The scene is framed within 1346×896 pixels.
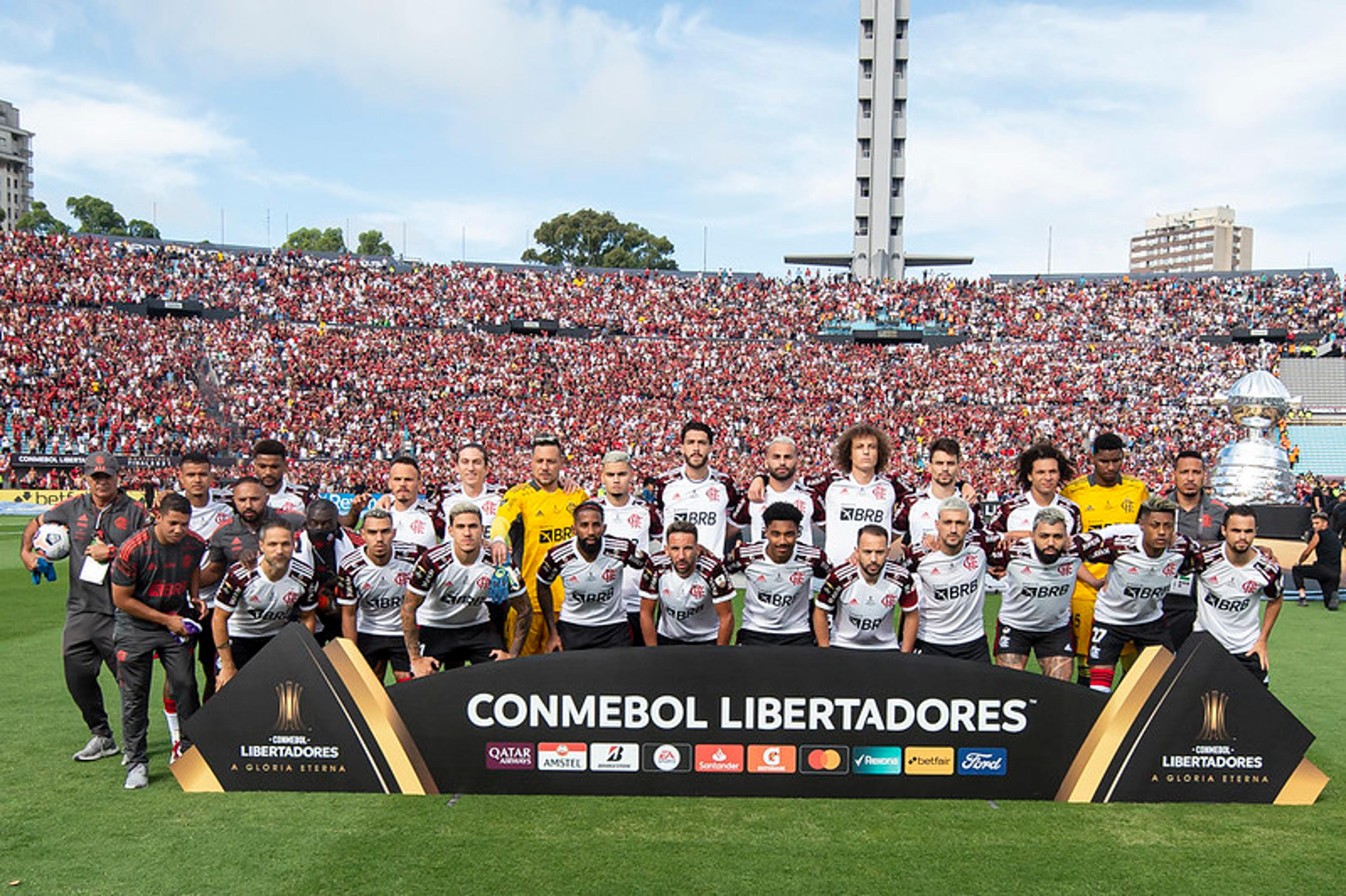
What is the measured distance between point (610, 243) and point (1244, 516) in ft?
276

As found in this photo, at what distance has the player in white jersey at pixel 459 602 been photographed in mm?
6672

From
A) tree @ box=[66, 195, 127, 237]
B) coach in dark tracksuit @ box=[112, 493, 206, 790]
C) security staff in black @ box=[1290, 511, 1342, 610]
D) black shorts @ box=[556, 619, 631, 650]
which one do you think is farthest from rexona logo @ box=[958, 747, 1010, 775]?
tree @ box=[66, 195, 127, 237]

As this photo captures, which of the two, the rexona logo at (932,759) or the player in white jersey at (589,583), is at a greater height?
the player in white jersey at (589,583)

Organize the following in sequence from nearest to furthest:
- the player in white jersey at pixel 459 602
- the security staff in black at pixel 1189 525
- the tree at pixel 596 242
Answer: the player in white jersey at pixel 459 602, the security staff in black at pixel 1189 525, the tree at pixel 596 242

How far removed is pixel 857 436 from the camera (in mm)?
7594

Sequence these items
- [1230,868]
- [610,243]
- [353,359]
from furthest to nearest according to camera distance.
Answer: [610,243]
[353,359]
[1230,868]

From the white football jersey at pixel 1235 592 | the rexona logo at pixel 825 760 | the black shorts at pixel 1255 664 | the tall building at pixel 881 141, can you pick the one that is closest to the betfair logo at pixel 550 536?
the rexona logo at pixel 825 760

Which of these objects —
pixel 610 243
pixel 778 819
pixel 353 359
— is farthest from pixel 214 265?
pixel 610 243

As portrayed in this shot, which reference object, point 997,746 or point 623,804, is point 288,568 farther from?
point 997,746

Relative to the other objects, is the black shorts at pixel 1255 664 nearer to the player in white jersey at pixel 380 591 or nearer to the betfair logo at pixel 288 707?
the player in white jersey at pixel 380 591

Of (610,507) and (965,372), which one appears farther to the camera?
(965,372)

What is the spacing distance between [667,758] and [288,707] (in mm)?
2344

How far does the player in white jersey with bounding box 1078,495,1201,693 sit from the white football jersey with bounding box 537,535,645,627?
3211mm

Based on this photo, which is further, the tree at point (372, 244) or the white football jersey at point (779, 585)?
the tree at point (372, 244)
